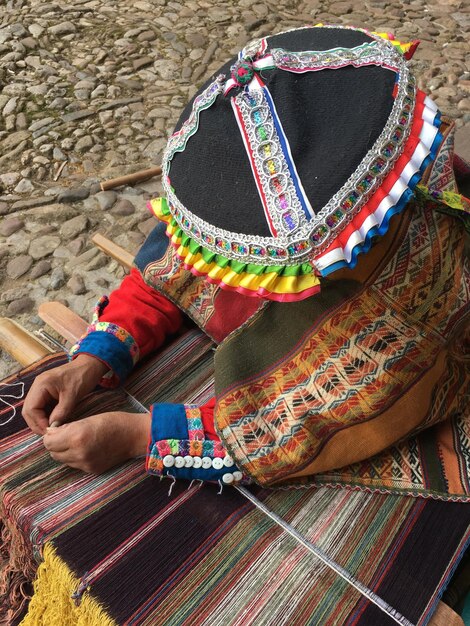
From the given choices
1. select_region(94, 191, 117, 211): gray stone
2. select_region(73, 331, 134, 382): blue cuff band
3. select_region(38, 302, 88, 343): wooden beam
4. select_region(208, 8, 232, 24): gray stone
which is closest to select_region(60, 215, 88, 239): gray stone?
select_region(94, 191, 117, 211): gray stone

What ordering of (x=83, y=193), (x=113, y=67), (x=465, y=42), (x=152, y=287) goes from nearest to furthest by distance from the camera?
(x=152, y=287)
(x=83, y=193)
(x=113, y=67)
(x=465, y=42)

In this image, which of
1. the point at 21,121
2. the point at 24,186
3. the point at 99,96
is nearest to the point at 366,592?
the point at 24,186

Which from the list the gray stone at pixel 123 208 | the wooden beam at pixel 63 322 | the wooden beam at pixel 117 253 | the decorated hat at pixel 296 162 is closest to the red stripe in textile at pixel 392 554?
the decorated hat at pixel 296 162

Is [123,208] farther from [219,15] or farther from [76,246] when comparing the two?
[219,15]

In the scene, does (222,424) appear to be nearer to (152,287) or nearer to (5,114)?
(152,287)

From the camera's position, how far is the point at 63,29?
4176 mm

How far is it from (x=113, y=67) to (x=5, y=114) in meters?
0.83

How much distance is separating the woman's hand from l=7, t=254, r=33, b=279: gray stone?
4.61ft

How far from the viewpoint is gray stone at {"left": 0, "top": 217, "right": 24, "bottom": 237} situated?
9.21ft

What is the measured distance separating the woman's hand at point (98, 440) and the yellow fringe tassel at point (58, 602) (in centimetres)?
20

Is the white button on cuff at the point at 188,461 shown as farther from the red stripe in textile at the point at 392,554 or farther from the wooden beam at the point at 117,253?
the wooden beam at the point at 117,253

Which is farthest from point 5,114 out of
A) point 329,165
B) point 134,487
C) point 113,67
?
point 329,165

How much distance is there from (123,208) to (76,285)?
0.57 metres

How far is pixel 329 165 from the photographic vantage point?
3.07 feet
